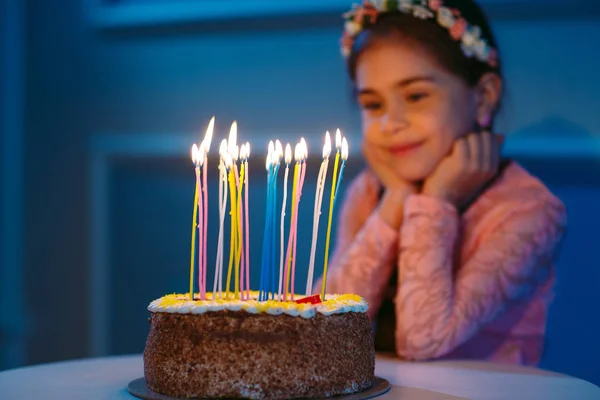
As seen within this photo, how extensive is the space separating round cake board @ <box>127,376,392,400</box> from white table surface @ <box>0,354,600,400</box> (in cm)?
1

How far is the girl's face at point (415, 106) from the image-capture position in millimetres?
1769

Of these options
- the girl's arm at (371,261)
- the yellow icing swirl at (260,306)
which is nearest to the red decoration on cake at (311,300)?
the yellow icing swirl at (260,306)

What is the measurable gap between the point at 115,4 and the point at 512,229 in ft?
5.01

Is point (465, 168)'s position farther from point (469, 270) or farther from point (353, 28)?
point (353, 28)

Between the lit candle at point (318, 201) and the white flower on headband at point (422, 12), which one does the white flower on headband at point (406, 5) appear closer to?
the white flower on headband at point (422, 12)

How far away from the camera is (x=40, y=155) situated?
108 inches

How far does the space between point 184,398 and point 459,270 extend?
75 centimetres

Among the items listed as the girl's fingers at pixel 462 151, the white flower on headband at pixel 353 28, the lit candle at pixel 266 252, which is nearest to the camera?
the lit candle at pixel 266 252

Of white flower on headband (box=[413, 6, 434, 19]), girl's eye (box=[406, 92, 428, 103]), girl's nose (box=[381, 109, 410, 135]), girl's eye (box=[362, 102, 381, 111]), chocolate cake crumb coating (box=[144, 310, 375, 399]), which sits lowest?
chocolate cake crumb coating (box=[144, 310, 375, 399])

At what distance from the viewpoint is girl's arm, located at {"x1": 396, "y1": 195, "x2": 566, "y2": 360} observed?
1.60 m

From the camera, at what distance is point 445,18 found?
69.3 inches

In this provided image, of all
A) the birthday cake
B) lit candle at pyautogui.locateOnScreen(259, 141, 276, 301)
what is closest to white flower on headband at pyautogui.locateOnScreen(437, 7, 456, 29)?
lit candle at pyautogui.locateOnScreen(259, 141, 276, 301)

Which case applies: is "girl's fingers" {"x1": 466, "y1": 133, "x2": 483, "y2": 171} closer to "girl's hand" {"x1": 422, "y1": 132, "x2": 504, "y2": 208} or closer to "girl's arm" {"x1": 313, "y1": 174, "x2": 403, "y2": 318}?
"girl's hand" {"x1": 422, "y1": 132, "x2": 504, "y2": 208}

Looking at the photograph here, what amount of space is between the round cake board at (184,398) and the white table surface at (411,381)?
0.01m
